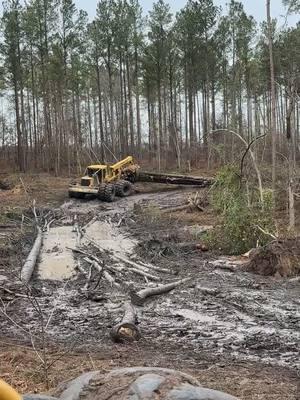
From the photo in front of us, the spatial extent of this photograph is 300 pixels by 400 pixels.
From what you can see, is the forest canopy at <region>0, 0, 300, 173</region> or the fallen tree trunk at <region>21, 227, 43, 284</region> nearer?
the fallen tree trunk at <region>21, 227, 43, 284</region>

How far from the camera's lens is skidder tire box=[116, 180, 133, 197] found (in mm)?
27773

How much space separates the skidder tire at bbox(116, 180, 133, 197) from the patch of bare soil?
617 inches

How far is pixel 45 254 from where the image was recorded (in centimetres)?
1443

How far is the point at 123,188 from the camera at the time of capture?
92.5 feet

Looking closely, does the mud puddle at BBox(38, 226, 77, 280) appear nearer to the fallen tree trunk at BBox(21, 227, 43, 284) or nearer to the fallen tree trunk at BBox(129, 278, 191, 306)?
the fallen tree trunk at BBox(21, 227, 43, 284)

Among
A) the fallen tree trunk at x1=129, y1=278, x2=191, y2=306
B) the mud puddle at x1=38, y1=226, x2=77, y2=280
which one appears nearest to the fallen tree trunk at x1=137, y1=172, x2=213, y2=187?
the mud puddle at x1=38, y1=226, x2=77, y2=280

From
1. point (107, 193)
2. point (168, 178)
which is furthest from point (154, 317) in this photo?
point (168, 178)

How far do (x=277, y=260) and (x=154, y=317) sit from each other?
4581 mm

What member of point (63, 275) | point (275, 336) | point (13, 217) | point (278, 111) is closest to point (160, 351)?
point (275, 336)

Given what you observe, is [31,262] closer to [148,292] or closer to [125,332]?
[148,292]

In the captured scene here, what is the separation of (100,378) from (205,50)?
139 ft

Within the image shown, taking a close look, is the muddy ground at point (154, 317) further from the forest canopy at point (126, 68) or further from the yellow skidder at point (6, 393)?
the forest canopy at point (126, 68)

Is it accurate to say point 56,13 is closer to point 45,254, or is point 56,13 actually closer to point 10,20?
point 10,20

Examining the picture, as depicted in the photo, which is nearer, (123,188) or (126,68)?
(123,188)
